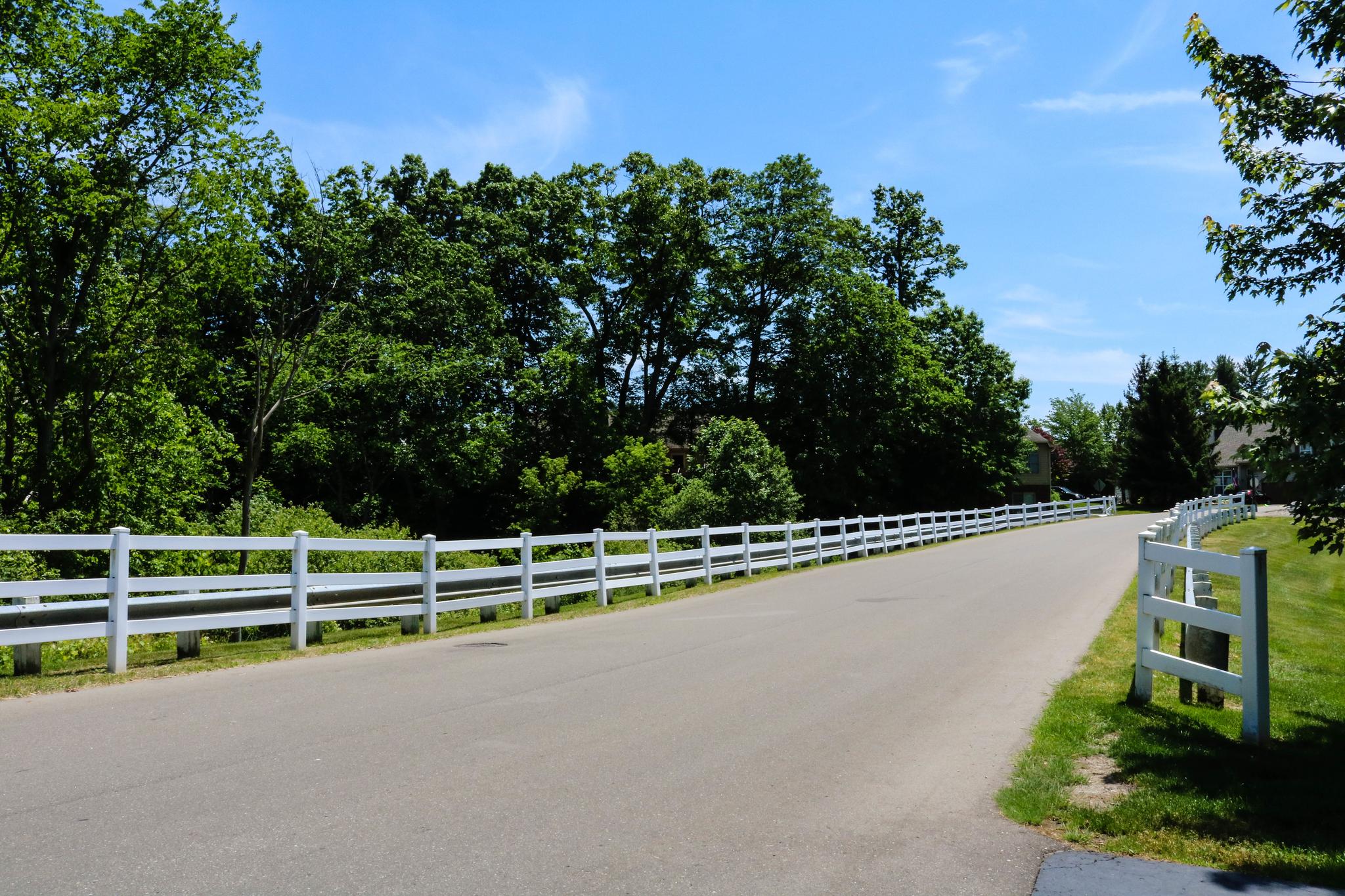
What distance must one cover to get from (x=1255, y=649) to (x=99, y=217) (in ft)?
83.6

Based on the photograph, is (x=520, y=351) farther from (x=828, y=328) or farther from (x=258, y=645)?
(x=258, y=645)

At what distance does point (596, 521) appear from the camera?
46781 mm

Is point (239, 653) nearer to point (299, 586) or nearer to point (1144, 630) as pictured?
point (299, 586)

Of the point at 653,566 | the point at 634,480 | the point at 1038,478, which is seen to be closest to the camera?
the point at 653,566

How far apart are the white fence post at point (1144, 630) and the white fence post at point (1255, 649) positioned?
1.28m

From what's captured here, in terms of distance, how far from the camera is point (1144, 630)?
771 cm

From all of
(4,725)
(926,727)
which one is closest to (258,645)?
(4,725)

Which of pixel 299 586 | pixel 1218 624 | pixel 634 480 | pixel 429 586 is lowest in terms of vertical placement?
pixel 429 586

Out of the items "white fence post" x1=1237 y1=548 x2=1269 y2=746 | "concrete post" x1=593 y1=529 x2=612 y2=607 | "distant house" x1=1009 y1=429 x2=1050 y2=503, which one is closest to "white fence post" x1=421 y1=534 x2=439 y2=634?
"concrete post" x1=593 y1=529 x2=612 y2=607

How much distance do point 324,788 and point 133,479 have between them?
79.6ft

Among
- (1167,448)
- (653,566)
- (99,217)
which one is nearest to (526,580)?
(653,566)

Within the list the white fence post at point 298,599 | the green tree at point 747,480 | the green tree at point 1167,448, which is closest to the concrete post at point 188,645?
the white fence post at point 298,599

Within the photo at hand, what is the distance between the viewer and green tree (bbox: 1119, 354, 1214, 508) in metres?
61.8

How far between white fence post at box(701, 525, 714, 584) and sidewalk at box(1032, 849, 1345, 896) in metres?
16.4
